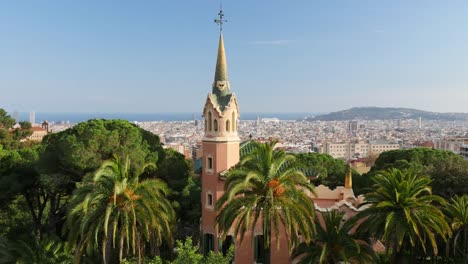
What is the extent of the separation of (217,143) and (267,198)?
15.3 feet

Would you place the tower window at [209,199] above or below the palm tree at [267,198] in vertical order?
below

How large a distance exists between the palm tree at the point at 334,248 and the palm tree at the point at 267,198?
3.54ft

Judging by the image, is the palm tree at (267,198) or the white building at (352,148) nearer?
the palm tree at (267,198)

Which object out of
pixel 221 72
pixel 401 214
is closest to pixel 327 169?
pixel 221 72

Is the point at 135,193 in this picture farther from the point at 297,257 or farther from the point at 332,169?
the point at 332,169

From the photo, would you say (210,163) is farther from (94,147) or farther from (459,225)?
(459,225)

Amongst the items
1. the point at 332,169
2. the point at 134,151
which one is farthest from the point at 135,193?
the point at 332,169

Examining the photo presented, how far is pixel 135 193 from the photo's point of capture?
14.8 meters

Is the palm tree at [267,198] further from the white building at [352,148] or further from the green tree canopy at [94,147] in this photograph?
the white building at [352,148]

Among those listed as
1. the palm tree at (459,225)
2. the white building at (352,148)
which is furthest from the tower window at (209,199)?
the white building at (352,148)

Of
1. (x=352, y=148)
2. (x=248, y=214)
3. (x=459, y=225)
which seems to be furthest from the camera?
(x=352, y=148)

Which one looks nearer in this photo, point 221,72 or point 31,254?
point 31,254

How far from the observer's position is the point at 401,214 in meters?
14.6

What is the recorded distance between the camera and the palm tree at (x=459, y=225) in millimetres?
15633
